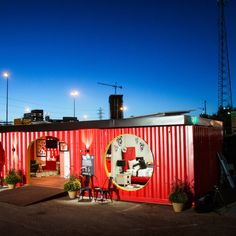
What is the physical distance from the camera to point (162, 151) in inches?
484

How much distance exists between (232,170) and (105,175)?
746 centimetres

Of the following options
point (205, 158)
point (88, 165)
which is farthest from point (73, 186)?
point (205, 158)

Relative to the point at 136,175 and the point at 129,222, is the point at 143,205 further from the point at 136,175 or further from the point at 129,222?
the point at 136,175

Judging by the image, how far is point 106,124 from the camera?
13.7 m

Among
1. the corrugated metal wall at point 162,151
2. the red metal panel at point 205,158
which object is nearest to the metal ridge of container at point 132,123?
the corrugated metal wall at point 162,151

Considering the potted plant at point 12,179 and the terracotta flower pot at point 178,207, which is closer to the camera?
the terracotta flower pot at point 178,207

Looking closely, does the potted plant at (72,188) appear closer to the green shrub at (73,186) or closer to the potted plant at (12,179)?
the green shrub at (73,186)

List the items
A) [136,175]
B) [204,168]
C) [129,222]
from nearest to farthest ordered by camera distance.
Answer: [129,222] → [204,168] → [136,175]

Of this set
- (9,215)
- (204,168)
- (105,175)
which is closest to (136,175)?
(105,175)

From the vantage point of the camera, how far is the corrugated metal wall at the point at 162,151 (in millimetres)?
11867

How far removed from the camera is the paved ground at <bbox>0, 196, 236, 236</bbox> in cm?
914

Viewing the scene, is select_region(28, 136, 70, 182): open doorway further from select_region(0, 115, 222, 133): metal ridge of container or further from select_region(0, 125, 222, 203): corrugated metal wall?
select_region(0, 125, 222, 203): corrugated metal wall

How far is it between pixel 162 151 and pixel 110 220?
11.3 ft

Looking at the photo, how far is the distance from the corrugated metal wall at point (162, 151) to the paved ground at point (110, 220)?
2.32ft
